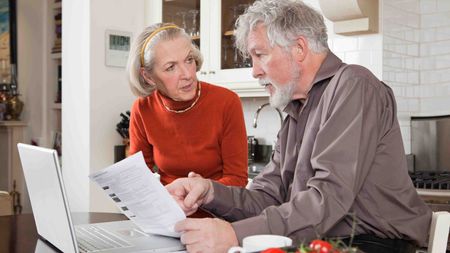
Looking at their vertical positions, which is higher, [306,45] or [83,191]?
[306,45]

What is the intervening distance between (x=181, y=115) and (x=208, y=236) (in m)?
0.98

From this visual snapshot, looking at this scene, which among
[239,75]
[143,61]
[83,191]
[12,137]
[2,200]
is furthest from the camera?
[12,137]

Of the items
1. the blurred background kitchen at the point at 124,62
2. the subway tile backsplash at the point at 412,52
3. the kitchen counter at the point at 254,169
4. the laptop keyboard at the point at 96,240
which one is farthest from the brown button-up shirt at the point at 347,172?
the kitchen counter at the point at 254,169

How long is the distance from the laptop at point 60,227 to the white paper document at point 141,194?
5 cm

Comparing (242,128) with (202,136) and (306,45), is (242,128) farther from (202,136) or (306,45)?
(306,45)

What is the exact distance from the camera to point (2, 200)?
3.16 metres

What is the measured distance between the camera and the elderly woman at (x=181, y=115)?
2131 millimetres

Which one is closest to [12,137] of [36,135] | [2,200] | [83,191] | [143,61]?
[36,135]

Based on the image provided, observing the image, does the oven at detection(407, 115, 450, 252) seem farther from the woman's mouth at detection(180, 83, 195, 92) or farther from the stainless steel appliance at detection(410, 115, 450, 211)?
the woman's mouth at detection(180, 83, 195, 92)

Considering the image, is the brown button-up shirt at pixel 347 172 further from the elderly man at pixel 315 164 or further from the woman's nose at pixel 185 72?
the woman's nose at pixel 185 72

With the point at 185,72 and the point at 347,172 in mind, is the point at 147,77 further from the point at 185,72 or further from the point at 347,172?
the point at 347,172

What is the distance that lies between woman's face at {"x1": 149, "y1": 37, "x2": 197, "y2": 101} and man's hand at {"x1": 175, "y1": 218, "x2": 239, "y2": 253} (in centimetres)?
88

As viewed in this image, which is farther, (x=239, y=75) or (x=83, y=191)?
(x=83, y=191)

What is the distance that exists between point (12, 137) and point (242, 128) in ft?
13.3
